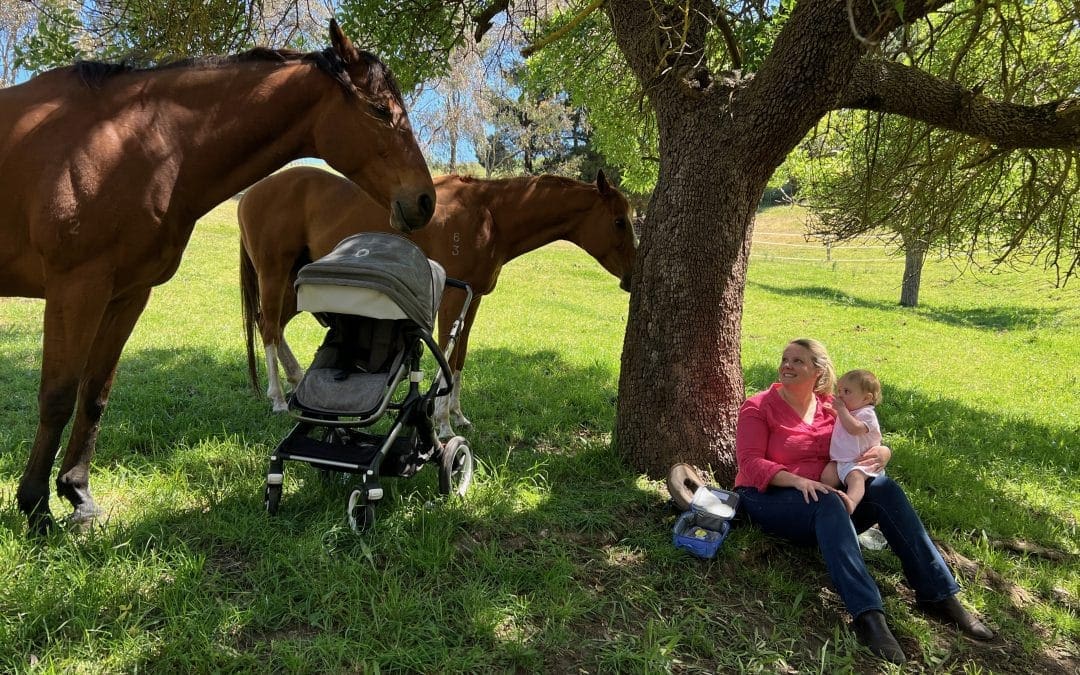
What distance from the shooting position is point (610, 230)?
5109 millimetres

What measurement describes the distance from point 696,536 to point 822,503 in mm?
622

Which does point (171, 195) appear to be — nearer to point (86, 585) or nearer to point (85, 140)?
point (85, 140)

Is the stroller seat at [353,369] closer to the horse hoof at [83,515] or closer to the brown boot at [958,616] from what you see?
the horse hoof at [83,515]

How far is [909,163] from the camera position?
582 centimetres

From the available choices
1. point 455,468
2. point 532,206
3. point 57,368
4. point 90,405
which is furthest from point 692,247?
point 90,405

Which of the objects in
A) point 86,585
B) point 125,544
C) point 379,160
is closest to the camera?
point 86,585

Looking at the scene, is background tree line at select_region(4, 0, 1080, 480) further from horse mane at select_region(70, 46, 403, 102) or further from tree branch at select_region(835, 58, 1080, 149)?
horse mane at select_region(70, 46, 403, 102)

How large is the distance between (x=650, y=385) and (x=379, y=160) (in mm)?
2105

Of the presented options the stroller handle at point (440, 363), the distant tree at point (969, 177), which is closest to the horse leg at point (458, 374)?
the stroller handle at point (440, 363)

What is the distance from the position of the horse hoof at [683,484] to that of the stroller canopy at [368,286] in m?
1.61

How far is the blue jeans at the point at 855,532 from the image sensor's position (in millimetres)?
2736

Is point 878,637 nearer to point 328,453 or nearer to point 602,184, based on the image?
point 328,453

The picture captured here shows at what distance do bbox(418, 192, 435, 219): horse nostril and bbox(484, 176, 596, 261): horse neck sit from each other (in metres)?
2.03

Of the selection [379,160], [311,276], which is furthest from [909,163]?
[311,276]
